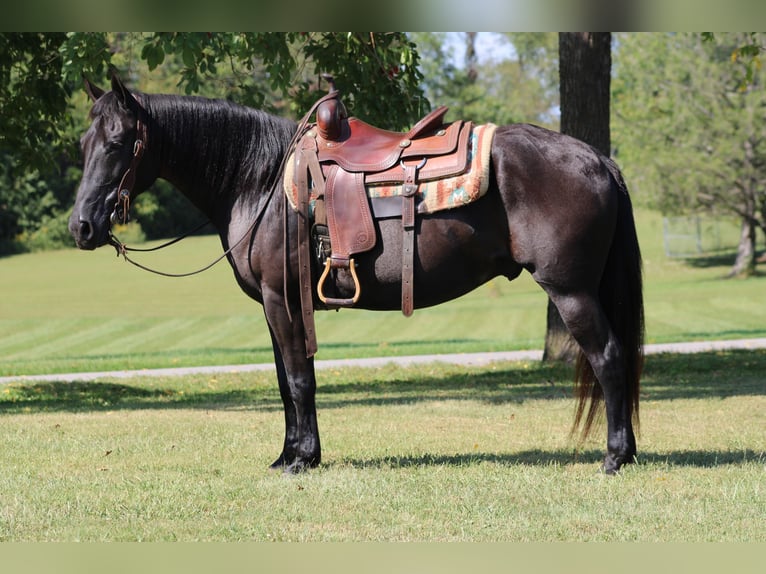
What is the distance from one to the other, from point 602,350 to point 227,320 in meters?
22.1

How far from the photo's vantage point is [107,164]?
652 centimetres

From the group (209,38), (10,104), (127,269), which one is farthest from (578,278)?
(127,269)

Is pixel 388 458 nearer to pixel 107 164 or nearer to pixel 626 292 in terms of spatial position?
pixel 626 292

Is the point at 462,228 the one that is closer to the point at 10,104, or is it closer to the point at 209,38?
the point at 209,38

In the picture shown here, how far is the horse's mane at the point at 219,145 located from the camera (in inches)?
265

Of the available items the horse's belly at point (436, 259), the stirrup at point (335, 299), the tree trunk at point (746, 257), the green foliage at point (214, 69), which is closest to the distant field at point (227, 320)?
the tree trunk at point (746, 257)

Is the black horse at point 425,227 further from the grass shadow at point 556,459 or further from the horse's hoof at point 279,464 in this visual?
the grass shadow at point 556,459

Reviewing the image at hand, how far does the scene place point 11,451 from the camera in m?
7.99

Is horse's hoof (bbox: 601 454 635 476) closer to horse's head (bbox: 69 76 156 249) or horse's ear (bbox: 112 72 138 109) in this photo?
horse's head (bbox: 69 76 156 249)

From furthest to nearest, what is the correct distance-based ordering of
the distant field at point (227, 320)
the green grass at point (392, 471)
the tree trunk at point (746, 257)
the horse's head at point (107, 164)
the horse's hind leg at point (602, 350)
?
the tree trunk at point (746, 257)
the distant field at point (227, 320)
the horse's head at point (107, 164)
the horse's hind leg at point (602, 350)
the green grass at point (392, 471)

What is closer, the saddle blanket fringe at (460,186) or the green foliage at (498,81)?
the saddle blanket fringe at (460,186)

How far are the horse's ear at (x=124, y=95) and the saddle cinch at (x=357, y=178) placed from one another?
108 centimetres

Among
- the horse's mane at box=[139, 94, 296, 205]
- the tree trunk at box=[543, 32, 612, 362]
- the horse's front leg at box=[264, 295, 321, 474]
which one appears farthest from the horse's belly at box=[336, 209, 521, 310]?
the tree trunk at box=[543, 32, 612, 362]

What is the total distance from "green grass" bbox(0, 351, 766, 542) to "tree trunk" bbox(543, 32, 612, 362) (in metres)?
3.47
